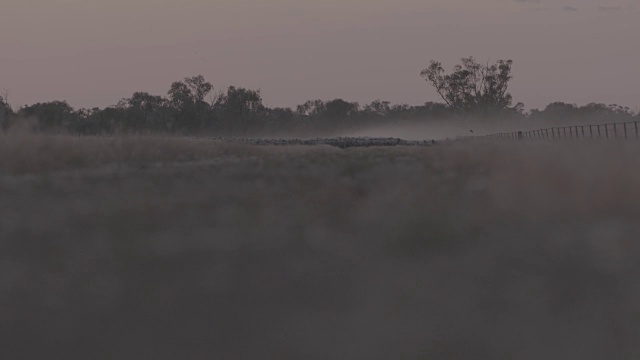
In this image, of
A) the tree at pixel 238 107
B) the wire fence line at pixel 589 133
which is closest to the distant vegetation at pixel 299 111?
the tree at pixel 238 107

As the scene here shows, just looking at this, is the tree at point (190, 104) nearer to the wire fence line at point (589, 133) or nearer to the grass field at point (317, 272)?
the wire fence line at point (589, 133)

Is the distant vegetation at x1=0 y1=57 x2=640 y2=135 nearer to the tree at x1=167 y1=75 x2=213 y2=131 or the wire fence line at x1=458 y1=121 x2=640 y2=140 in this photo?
the tree at x1=167 y1=75 x2=213 y2=131

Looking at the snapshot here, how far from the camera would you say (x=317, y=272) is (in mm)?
8219

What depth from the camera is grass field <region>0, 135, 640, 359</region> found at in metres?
6.50

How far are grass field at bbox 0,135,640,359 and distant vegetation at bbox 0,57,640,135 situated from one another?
68337 millimetres

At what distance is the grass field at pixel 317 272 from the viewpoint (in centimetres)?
650

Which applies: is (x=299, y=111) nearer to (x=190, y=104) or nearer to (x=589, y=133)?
(x=190, y=104)

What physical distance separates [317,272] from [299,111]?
155341mm

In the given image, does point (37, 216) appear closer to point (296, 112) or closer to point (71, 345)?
point (71, 345)

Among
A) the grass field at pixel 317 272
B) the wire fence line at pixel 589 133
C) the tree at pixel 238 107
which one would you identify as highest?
the tree at pixel 238 107

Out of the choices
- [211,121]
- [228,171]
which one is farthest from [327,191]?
[211,121]

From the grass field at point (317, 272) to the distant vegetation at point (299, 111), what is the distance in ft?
224

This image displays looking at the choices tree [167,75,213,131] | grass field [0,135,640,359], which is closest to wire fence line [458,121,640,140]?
grass field [0,135,640,359]

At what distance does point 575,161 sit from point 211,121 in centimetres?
9429
